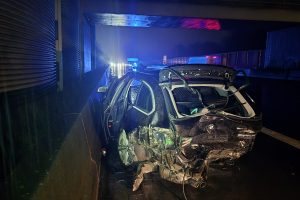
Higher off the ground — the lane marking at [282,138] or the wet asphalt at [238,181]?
the lane marking at [282,138]

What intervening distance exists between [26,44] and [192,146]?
361 centimetres

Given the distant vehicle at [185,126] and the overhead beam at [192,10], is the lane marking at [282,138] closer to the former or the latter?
the distant vehicle at [185,126]

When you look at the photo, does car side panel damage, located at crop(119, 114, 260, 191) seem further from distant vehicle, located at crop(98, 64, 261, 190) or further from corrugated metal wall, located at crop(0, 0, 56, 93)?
corrugated metal wall, located at crop(0, 0, 56, 93)

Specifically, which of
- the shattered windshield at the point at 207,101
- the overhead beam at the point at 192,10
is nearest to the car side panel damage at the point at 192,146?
the shattered windshield at the point at 207,101

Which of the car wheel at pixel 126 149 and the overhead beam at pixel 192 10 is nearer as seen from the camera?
the car wheel at pixel 126 149

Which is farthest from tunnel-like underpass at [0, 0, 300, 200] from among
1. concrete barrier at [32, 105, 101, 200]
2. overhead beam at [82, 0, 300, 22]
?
overhead beam at [82, 0, 300, 22]

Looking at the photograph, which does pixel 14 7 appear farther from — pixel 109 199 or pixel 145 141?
→ pixel 109 199

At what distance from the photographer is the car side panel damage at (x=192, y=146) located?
16.2 ft

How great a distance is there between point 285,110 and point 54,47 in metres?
10.1

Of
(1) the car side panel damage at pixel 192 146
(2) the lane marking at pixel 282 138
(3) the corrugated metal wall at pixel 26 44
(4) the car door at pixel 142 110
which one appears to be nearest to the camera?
(3) the corrugated metal wall at pixel 26 44

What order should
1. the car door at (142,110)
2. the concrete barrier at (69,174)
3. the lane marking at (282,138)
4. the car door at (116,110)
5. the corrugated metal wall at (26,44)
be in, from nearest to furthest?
the concrete barrier at (69,174) → the corrugated metal wall at (26,44) → the car door at (142,110) → the car door at (116,110) → the lane marking at (282,138)

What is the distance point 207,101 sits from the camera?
242 inches

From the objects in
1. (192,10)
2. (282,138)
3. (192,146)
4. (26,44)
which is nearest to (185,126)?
(192,146)

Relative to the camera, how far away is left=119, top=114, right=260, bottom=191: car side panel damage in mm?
4938
